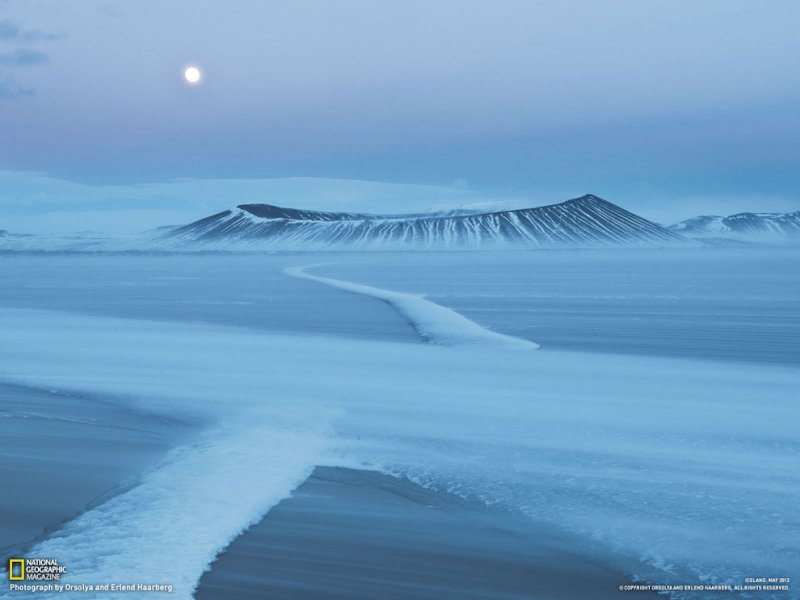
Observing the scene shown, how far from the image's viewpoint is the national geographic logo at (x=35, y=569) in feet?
12.2

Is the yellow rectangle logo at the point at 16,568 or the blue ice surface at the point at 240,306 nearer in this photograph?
the yellow rectangle logo at the point at 16,568

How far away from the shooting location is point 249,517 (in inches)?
177

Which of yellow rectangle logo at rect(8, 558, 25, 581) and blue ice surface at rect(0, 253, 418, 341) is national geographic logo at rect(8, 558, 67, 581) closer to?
yellow rectangle logo at rect(8, 558, 25, 581)

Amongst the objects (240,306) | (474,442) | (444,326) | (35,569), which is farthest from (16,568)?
(240,306)

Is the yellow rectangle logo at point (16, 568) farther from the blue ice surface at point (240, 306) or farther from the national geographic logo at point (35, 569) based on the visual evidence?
the blue ice surface at point (240, 306)

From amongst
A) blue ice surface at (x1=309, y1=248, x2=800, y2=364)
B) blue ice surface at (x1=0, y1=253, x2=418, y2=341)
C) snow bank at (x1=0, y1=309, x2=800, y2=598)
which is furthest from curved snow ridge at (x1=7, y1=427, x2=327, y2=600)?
blue ice surface at (x1=0, y1=253, x2=418, y2=341)

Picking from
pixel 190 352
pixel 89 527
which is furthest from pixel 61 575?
pixel 190 352

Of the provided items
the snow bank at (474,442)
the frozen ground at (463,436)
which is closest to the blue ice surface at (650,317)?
the frozen ground at (463,436)

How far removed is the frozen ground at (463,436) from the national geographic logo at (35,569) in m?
0.08

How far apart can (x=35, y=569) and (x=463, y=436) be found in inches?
135

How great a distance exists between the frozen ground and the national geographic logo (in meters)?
0.08

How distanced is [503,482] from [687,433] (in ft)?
6.74

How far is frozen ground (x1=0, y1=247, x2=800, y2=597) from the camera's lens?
4227 mm

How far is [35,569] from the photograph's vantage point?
12.4ft
